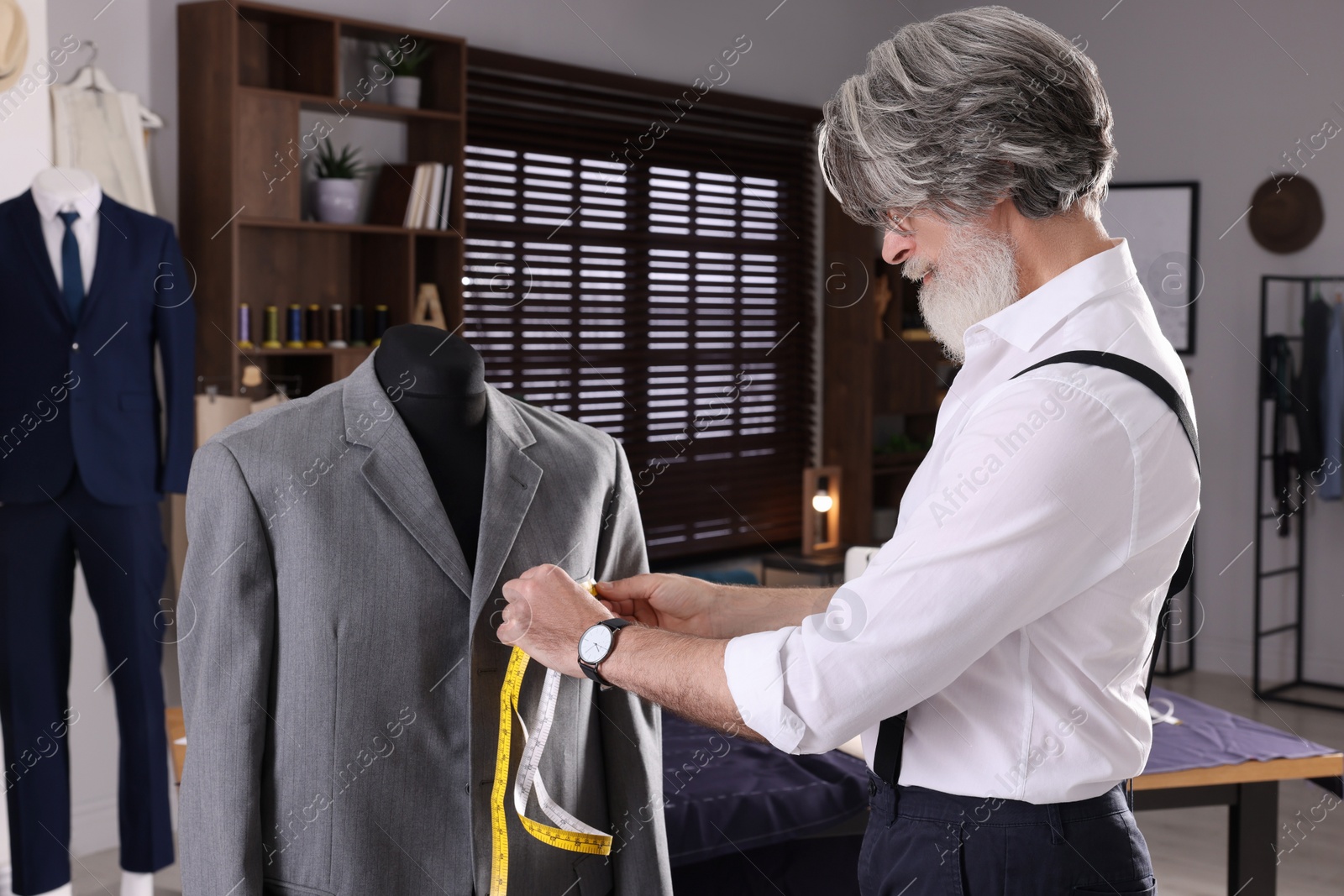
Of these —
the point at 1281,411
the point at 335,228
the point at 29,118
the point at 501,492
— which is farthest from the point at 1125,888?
the point at 1281,411

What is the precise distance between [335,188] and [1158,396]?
370 cm

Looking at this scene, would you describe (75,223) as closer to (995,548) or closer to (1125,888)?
(995,548)

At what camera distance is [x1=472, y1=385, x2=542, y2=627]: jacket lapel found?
1.44 metres

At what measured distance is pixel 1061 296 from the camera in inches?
51.9

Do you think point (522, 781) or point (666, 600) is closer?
point (522, 781)

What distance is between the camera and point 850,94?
1.38 meters

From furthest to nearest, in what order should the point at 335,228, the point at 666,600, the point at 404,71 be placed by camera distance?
1. the point at 404,71
2. the point at 335,228
3. the point at 666,600

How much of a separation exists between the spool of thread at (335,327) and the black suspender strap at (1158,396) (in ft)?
11.4

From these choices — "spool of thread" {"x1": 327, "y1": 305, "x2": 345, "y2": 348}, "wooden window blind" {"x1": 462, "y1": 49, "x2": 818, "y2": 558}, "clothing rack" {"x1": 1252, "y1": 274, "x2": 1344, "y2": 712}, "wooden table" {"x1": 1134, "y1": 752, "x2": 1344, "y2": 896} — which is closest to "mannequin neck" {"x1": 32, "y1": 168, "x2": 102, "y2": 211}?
"spool of thread" {"x1": 327, "y1": 305, "x2": 345, "y2": 348}

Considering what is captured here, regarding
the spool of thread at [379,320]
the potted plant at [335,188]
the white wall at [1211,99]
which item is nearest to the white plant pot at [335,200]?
the potted plant at [335,188]

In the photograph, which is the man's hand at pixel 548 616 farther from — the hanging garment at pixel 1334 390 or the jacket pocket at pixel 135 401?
the hanging garment at pixel 1334 390

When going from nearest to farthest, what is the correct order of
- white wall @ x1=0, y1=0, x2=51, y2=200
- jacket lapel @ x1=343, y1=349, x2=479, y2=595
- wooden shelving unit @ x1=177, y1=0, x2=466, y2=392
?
jacket lapel @ x1=343, y1=349, x2=479, y2=595
white wall @ x1=0, y1=0, x2=51, y2=200
wooden shelving unit @ x1=177, y1=0, x2=466, y2=392

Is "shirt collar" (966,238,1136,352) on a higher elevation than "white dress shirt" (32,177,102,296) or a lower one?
lower

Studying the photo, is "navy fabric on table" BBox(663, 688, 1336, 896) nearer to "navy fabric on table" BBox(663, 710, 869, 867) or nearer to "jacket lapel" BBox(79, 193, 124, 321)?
"navy fabric on table" BBox(663, 710, 869, 867)
